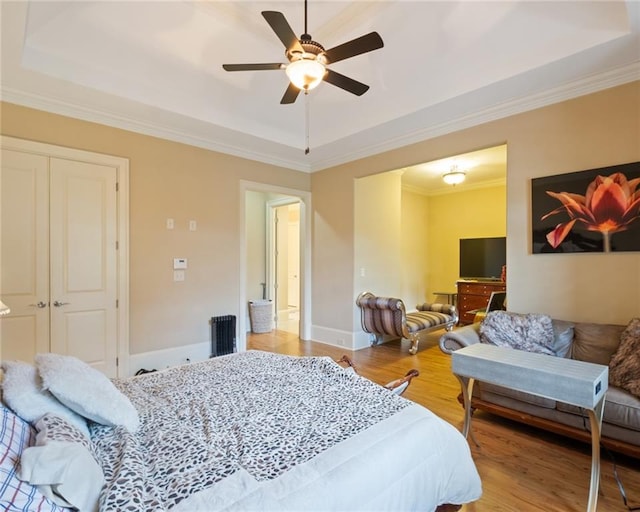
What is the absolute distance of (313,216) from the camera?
5469 mm

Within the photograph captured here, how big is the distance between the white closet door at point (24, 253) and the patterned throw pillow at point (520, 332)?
4186 mm

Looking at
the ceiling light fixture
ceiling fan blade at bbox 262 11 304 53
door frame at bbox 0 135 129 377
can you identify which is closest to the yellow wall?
the ceiling light fixture

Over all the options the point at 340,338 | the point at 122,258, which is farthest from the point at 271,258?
the point at 122,258

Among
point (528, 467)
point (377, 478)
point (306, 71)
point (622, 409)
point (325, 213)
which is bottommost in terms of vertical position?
point (528, 467)

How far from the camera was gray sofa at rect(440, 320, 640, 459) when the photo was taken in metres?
2.07

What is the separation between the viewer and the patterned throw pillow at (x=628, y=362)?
2158mm

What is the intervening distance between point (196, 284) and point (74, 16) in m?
2.81

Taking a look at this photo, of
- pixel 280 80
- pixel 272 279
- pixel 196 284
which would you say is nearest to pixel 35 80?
pixel 280 80

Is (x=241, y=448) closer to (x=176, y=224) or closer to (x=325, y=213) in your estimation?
(x=176, y=224)

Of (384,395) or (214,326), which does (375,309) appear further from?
(384,395)

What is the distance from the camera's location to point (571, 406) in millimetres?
2281

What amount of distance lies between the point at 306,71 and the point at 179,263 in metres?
2.85

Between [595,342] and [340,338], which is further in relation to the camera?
[340,338]

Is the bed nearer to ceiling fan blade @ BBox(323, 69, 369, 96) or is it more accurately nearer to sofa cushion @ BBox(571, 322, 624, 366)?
sofa cushion @ BBox(571, 322, 624, 366)
